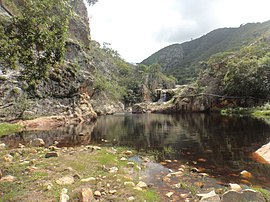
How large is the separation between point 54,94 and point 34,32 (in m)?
41.0

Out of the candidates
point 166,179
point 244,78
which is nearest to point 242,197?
point 166,179

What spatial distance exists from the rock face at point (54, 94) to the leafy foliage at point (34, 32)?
21046 millimetres

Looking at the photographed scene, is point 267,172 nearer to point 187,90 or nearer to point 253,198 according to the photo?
point 253,198

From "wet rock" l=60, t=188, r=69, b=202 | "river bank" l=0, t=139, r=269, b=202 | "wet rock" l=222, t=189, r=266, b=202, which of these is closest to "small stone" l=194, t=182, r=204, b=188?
"river bank" l=0, t=139, r=269, b=202

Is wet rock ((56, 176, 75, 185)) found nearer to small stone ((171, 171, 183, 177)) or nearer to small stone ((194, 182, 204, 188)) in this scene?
small stone ((171, 171, 183, 177))

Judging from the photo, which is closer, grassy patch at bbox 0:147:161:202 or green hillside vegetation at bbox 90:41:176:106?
grassy patch at bbox 0:147:161:202

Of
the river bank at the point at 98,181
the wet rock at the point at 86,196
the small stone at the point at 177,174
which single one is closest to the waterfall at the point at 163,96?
the river bank at the point at 98,181

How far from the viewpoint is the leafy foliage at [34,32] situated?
9805 millimetres

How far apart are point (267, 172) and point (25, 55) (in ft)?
44.8

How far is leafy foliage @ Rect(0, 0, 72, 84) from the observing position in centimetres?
980

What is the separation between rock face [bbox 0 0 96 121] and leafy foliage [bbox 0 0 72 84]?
69.0ft

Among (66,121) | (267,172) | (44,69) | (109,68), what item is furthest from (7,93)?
(109,68)

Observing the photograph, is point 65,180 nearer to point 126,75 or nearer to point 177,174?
point 177,174

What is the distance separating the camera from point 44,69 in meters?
11.1
